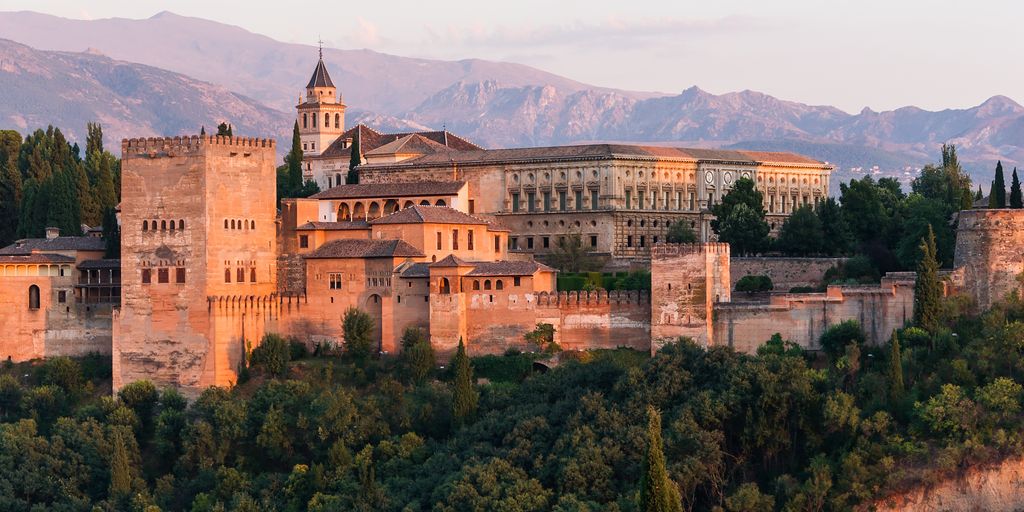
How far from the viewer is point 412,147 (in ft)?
249

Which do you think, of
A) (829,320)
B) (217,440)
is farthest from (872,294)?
(217,440)

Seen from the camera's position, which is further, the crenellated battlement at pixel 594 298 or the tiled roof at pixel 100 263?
the tiled roof at pixel 100 263

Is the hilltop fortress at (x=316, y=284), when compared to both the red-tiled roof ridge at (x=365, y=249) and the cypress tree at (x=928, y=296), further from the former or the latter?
the cypress tree at (x=928, y=296)

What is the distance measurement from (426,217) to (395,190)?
6989 millimetres

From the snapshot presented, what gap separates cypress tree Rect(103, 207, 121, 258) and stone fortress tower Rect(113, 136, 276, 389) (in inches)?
179

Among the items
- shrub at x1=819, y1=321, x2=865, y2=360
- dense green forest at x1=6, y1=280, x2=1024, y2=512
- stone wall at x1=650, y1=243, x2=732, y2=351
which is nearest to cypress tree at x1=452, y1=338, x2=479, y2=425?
dense green forest at x1=6, y1=280, x2=1024, y2=512

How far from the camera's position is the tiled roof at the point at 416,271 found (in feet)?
186

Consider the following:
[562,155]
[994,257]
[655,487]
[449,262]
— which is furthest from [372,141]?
[655,487]

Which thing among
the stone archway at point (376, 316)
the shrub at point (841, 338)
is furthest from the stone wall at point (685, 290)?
the stone archway at point (376, 316)

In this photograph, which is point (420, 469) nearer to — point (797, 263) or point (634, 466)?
point (634, 466)

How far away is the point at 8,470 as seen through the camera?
5291 cm

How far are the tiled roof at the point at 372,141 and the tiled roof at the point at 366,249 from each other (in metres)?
19.5

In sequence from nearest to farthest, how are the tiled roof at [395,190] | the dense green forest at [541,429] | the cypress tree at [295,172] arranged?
the dense green forest at [541,429] → the tiled roof at [395,190] → the cypress tree at [295,172]

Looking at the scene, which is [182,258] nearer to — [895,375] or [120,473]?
[120,473]
